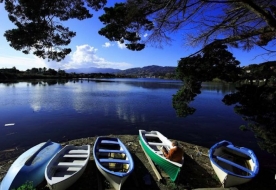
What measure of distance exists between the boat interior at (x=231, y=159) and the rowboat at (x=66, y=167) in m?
6.02

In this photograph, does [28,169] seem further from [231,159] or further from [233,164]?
[231,159]

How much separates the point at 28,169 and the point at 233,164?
8.18 meters

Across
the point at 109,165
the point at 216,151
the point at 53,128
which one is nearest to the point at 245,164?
the point at 216,151

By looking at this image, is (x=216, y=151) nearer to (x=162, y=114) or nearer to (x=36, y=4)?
(x=36, y=4)

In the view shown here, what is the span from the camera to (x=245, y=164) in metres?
9.58

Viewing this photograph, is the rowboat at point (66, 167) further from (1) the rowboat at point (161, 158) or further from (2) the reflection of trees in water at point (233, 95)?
(2) the reflection of trees in water at point (233, 95)

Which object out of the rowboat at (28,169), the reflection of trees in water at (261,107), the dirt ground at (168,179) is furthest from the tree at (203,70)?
→ the rowboat at (28,169)

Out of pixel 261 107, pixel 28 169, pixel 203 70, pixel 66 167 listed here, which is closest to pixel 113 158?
pixel 66 167

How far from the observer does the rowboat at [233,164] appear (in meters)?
7.55

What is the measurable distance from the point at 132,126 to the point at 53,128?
23.3ft

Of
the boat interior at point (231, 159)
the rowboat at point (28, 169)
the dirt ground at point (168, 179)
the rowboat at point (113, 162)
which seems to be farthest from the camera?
the boat interior at point (231, 159)

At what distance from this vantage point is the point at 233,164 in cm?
857

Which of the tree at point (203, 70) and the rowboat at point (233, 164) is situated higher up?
the tree at point (203, 70)

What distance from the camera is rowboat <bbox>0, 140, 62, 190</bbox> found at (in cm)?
639
